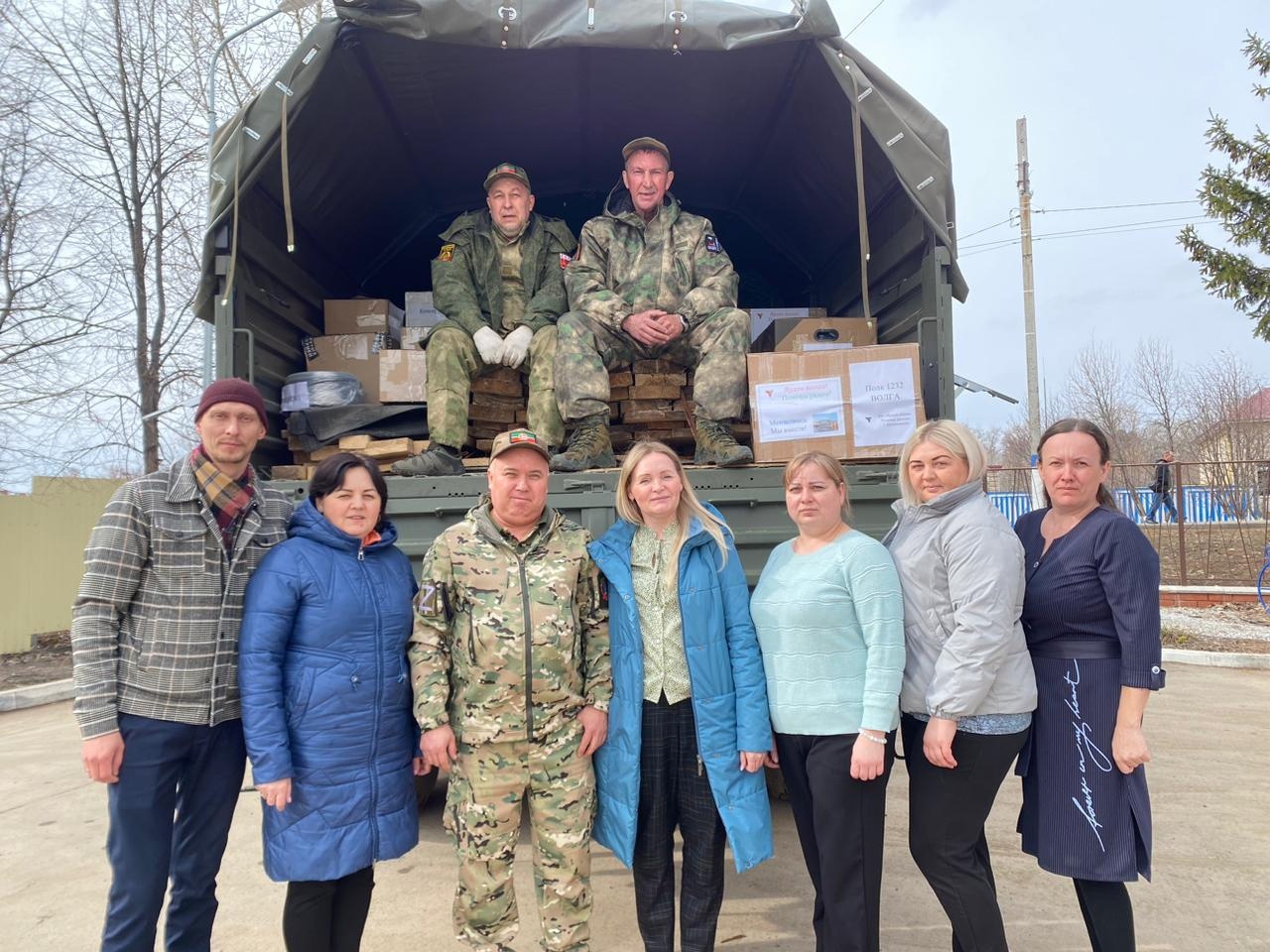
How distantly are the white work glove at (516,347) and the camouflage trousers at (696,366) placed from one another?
0.69ft

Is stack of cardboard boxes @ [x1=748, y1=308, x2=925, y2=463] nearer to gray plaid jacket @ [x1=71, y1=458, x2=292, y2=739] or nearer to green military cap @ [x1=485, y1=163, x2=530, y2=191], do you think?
green military cap @ [x1=485, y1=163, x2=530, y2=191]

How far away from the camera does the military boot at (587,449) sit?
3.12 m

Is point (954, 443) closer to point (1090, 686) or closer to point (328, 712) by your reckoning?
point (1090, 686)

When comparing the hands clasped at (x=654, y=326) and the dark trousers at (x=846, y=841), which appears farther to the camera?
the hands clasped at (x=654, y=326)

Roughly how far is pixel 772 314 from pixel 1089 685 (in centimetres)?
297

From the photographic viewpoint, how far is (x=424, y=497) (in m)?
3.01

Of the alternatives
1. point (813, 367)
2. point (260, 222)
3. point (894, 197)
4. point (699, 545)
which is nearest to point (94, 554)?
point (699, 545)

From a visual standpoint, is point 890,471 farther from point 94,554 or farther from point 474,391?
point 94,554

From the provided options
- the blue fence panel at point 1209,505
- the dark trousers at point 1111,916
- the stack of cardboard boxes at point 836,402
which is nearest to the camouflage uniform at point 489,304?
the stack of cardboard boxes at point 836,402

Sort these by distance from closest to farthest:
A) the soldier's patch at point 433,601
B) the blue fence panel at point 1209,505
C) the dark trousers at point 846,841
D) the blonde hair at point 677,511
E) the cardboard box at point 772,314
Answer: the dark trousers at point 846,841, the soldier's patch at point 433,601, the blonde hair at point 677,511, the cardboard box at point 772,314, the blue fence panel at point 1209,505

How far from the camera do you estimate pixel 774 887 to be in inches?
118

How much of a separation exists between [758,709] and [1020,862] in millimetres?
1869

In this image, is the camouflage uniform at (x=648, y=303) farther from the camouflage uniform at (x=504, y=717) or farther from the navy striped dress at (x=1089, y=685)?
the navy striped dress at (x=1089, y=685)

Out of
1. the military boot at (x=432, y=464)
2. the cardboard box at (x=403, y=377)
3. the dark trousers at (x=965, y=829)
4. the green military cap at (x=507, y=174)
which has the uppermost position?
the green military cap at (x=507, y=174)
